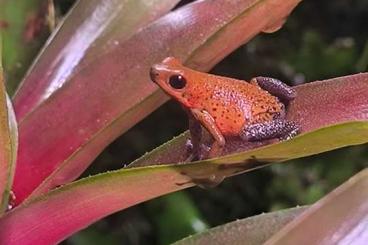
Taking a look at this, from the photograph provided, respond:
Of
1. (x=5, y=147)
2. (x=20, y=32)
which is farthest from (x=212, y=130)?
(x=20, y=32)

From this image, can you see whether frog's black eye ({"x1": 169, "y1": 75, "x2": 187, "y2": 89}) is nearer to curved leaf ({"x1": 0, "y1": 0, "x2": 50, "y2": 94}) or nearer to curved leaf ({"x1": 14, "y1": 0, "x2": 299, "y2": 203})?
curved leaf ({"x1": 14, "y1": 0, "x2": 299, "y2": 203})

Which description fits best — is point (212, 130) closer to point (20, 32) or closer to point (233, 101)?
point (233, 101)

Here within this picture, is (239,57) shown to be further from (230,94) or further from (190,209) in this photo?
(230,94)

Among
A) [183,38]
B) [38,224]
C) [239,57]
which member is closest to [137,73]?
[183,38]

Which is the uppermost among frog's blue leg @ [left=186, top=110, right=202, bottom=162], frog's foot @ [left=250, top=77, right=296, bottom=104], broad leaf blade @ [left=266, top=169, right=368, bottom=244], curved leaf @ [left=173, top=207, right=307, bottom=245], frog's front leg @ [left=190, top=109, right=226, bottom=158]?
broad leaf blade @ [left=266, top=169, right=368, bottom=244]

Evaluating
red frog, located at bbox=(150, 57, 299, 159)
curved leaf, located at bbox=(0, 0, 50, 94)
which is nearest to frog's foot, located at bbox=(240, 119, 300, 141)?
red frog, located at bbox=(150, 57, 299, 159)
